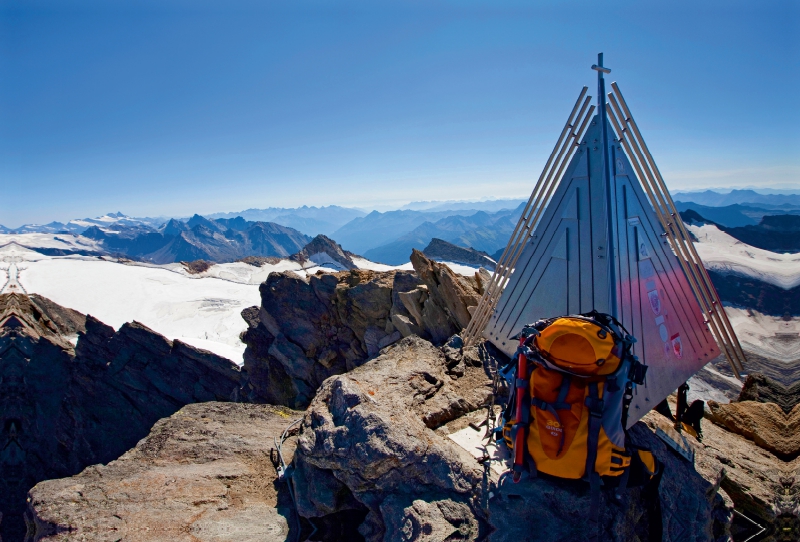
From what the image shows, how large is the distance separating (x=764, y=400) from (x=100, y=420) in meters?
42.7

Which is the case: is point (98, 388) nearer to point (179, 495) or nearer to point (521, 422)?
point (179, 495)

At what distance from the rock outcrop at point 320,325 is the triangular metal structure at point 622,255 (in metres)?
7.09

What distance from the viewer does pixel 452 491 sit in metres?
5.60

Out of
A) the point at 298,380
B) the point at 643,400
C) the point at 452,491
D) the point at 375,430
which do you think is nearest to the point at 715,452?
the point at 643,400

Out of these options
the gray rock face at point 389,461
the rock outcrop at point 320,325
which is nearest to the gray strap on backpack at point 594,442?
the gray rock face at point 389,461

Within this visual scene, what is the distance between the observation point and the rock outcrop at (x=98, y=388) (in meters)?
31.3

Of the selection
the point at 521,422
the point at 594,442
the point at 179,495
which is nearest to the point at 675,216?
the point at 594,442

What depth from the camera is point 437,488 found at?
571 centimetres

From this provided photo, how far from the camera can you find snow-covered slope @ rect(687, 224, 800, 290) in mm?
69438

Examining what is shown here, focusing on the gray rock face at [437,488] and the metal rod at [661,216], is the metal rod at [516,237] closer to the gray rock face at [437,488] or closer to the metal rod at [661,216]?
the metal rod at [661,216]

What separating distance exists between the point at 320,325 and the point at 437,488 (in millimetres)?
22456

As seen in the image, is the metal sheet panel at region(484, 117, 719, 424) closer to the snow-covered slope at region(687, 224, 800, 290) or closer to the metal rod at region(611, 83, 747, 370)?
the metal rod at region(611, 83, 747, 370)

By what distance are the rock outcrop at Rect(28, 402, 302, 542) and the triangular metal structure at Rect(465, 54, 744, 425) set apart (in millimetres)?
6577

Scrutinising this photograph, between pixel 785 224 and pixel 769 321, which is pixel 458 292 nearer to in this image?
pixel 769 321
